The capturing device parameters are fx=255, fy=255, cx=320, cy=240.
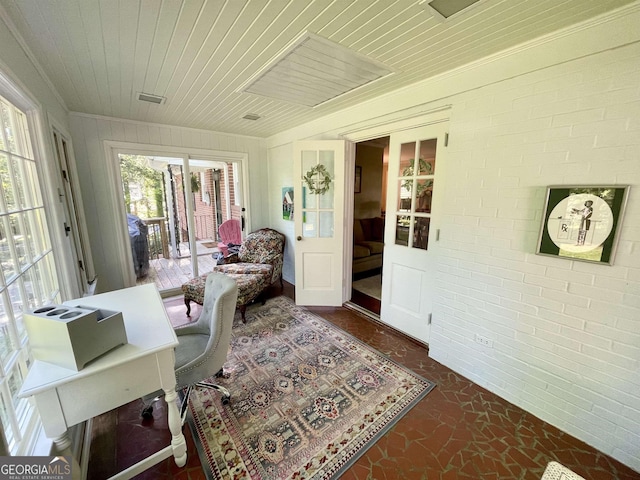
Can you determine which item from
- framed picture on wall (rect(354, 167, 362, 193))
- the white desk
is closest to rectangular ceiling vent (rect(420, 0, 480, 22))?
the white desk

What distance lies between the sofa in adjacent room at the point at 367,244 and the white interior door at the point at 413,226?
160 centimetres

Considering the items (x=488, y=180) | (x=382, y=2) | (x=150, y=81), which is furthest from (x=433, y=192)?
(x=150, y=81)

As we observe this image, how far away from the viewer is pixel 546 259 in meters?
1.63

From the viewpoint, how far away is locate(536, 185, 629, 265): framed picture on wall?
1378mm

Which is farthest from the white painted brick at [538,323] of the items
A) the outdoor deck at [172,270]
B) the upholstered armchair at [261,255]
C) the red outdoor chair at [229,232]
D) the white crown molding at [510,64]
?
the red outdoor chair at [229,232]

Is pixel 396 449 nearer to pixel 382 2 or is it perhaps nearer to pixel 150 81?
pixel 382 2

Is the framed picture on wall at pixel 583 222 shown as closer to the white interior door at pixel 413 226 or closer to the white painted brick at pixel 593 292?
the white painted brick at pixel 593 292

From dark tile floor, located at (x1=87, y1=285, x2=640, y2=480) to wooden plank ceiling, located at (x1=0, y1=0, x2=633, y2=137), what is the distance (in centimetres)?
241

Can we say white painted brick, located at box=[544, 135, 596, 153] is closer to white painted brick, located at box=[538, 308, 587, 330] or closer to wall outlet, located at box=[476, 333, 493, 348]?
white painted brick, located at box=[538, 308, 587, 330]

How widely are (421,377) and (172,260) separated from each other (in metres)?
5.29

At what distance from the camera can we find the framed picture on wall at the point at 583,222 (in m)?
1.38

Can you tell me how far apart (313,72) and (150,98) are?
1690 mm

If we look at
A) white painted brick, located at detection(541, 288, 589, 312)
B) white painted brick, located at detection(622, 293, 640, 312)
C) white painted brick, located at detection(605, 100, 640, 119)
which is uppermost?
white painted brick, located at detection(605, 100, 640, 119)

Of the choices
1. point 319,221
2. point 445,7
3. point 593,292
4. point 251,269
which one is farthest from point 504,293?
point 251,269
